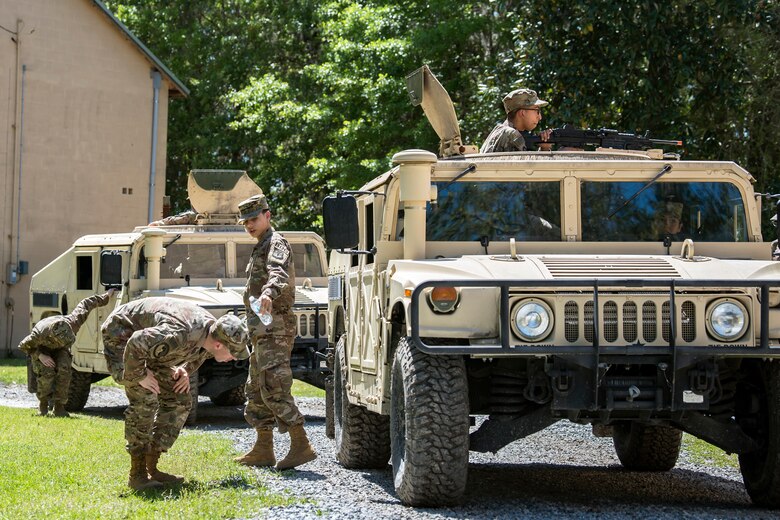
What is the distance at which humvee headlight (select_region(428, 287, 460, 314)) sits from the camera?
729cm

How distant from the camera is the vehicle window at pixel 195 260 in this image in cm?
1455

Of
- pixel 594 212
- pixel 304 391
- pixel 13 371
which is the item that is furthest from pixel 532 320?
pixel 13 371

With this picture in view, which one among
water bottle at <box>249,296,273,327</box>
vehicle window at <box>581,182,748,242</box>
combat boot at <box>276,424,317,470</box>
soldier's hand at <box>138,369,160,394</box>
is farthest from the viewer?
combat boot at <box>276,424,317,470</box>

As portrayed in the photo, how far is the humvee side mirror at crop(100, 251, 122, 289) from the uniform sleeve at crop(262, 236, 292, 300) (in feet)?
17.3

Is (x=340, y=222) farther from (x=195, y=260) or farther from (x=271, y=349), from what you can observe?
(x=195, y=260)

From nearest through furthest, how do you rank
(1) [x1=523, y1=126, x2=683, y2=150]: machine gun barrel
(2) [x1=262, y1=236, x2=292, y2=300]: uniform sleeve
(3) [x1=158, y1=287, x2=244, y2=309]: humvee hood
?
(2) [x1=262, y1=236, x2=292, y2=300]: uniform sleeve < (1) [x1=523, y1=126, x2=683, y2=150]: machine gun barrel < (3) [x1=158, y1=287, x2=244, y2=309]: humvee hood

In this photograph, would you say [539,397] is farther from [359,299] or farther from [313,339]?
[313,339]

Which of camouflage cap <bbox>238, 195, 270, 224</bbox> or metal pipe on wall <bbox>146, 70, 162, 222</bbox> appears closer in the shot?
camouflage cap <bbox>238, 195, 270, 224</bbox>

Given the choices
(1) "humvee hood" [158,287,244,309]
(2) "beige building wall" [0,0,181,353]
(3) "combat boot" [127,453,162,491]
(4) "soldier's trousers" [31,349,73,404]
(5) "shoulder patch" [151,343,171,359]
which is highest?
(2) "beige building wall" [0,0,181,353]

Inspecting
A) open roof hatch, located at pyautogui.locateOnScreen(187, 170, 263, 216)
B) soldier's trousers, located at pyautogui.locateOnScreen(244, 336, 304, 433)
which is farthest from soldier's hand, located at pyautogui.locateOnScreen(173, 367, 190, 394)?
open roof hatch, located at pyautogui.locateOnScreen(187, 170, 263, 216)

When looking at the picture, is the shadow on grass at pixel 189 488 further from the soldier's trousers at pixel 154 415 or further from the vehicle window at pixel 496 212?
the vehicle window at pixel 496 212

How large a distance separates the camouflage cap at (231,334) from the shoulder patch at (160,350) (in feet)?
0.90

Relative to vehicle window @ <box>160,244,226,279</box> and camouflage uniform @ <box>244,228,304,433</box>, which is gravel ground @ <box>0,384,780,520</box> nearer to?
camouflage uniform @ <box>244,228,304,433</box>

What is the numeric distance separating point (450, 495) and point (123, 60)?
23.0m
